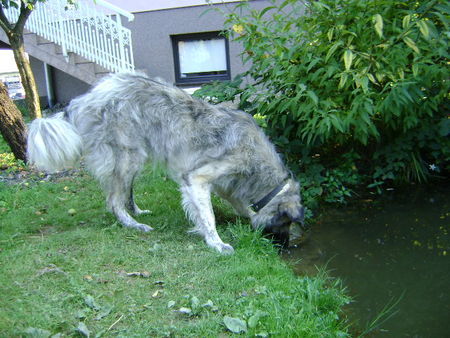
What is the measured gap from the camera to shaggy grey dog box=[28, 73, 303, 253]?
420 cm

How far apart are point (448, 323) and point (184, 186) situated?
91.0 inches

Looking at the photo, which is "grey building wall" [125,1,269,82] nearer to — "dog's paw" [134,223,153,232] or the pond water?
the pond water

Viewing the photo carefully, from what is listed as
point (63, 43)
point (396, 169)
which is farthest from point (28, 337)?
point (63, 43)

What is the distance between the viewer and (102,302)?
2.85 metres

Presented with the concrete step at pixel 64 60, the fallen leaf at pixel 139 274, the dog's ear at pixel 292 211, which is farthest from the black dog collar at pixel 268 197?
the concrete step at pixel 64 60

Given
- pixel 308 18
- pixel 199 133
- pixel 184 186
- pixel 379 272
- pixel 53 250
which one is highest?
pixel 308 18

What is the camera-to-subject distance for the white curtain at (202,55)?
10.9 m

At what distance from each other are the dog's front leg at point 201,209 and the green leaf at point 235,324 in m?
1.28

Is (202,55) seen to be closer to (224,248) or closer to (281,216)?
(281,216)

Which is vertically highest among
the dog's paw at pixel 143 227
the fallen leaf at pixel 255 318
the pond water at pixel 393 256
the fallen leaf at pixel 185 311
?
the fallen leaf at pixel 185 311

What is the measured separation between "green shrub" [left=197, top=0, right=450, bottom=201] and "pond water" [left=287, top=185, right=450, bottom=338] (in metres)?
0.37

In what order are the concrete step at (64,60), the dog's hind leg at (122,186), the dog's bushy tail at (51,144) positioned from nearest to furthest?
the dog's bushy tail at (51,144), the dog's hind leg at (122,186), the concrete step at (64,60)

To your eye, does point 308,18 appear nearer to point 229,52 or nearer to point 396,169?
point 396,169

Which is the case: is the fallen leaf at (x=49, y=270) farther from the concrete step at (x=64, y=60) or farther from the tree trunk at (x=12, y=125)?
the concrete step at (x=64, y=60)
